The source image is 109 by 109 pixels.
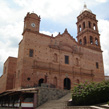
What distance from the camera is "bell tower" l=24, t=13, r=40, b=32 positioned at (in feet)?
90.8

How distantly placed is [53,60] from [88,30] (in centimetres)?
1336

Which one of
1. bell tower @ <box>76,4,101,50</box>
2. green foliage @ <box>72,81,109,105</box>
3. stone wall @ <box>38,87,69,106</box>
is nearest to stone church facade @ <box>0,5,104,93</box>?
bell tower @ <box>76,4,101,50</box>

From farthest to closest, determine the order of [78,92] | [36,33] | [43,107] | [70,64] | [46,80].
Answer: [70,64] < [36,33] < [46,80] < [43,107] < [78,92]

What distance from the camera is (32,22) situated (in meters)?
28.2

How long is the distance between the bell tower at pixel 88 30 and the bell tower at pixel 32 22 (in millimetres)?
13053

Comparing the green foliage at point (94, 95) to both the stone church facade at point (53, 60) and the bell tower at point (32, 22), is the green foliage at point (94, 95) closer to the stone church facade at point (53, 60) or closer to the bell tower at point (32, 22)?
the stone church facade at point (53, 60)

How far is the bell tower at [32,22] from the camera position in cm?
2768

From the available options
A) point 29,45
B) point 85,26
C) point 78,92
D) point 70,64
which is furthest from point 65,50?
point 78,92

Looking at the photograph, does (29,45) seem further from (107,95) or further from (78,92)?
(107,95)

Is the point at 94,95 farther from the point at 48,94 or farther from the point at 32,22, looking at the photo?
the point at 32,22

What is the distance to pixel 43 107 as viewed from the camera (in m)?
16.7

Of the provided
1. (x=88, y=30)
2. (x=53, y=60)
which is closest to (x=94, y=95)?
(x=53, y=60)

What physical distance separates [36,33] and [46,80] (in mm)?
8889

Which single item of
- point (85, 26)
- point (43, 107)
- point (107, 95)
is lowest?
point (43, 107)
